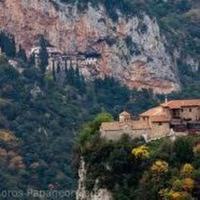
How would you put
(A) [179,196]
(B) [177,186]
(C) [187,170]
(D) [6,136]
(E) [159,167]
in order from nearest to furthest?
1. (A) [179,196]
2. (B) [177,186]
3. (C) [187,170]
4. (E) [159,167]
5. (D) [6,136]

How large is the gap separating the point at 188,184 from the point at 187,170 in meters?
1.52

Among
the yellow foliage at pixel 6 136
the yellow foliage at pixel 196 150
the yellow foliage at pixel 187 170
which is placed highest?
the yellow foliage at pixel 196 150

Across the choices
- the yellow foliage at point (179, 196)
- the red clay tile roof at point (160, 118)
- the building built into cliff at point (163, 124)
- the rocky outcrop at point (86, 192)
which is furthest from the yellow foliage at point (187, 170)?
the red clay tile roof at point (160, 118)

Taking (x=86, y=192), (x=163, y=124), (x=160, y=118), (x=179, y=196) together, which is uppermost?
(x=160, y=118)

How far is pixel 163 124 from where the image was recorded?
4195 inches

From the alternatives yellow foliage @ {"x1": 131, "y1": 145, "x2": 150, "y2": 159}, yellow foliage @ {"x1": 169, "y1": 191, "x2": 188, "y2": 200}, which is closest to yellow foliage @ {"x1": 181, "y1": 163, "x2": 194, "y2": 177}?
yellow foliage @ {"x1": 169, "y1": 191, "x2": 188, "y2": 200}

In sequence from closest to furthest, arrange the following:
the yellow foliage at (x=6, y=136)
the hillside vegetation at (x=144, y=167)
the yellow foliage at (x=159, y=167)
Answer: the hillside vegetation at (x=144, y=167)
the yellow foliage at (x=159, y=167)
the yellow foliage at (x=6, y=136)

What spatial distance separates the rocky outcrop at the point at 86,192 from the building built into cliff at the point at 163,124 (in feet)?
9.13

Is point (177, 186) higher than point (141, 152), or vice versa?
point (141, 152)

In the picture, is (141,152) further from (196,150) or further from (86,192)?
(86,192)

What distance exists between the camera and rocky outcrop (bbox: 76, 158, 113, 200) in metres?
102

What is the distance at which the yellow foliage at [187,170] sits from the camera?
98812 mm

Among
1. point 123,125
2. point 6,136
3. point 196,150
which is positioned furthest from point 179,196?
point 6,136

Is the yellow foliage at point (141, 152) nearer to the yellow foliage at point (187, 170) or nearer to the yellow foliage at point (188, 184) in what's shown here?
Answer: the yellow foliage at point (187, 170)
